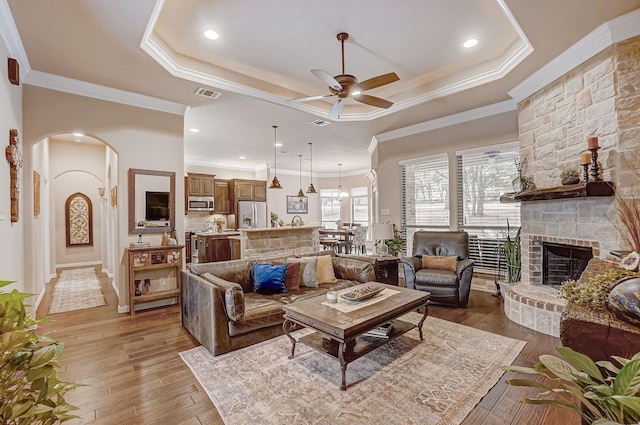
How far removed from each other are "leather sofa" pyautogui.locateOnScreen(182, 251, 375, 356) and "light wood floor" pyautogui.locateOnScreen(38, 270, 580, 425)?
31 centimetres

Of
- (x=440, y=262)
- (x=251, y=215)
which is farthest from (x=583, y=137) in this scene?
(x=251, y=215)

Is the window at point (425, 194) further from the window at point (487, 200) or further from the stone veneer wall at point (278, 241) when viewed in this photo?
the stone veneer wall at point (278, 241)

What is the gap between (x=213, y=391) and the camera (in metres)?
2.31

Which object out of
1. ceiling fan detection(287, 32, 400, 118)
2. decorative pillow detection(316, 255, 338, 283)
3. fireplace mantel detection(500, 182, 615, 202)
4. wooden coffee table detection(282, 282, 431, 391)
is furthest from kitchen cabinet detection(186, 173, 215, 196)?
fireplace mantel detection(500, 182, 615, 202)

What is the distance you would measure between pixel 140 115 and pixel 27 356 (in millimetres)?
4357

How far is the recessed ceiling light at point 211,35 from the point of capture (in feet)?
10.8

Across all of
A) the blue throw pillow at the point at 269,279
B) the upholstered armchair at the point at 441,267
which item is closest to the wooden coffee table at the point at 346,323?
the blue throw pillow at the point at 269,279

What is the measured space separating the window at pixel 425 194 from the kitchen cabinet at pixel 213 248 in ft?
14.1

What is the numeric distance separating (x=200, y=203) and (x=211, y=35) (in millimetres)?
6185

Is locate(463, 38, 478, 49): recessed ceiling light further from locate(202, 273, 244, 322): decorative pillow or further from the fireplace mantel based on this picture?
locate(202, 273, 244, 322): decorative pillow

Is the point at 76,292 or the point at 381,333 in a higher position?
the point at 381,333

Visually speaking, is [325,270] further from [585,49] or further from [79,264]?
[79,264]

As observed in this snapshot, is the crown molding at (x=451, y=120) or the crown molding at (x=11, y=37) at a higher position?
the crown molding at (x=11, y=37)

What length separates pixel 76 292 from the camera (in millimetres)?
5230
